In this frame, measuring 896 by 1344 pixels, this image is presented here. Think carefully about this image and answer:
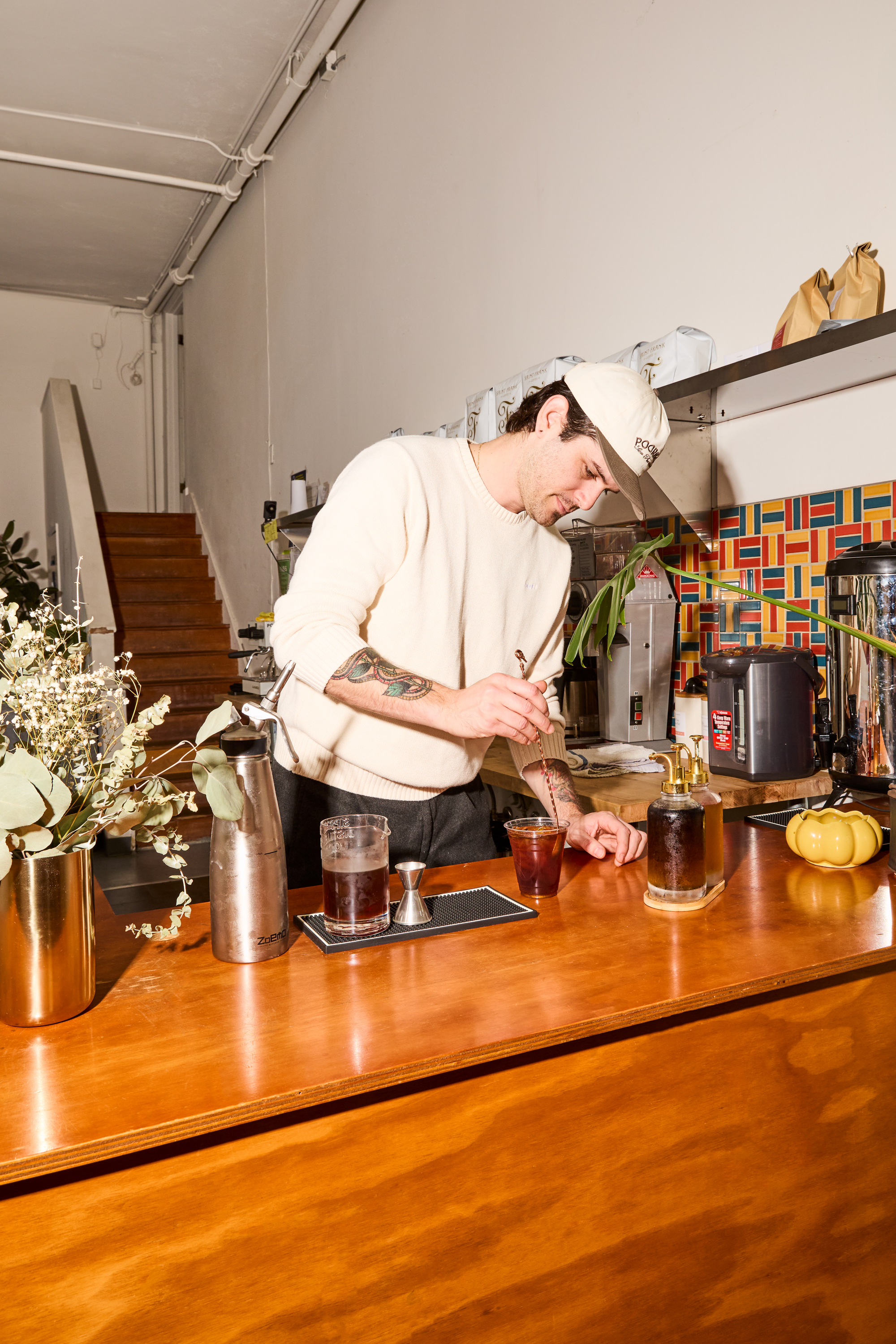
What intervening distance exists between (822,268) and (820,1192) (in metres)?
1.76

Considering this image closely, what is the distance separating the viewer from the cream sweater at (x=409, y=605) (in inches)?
63.0

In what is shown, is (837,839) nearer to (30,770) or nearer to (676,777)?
(676,777)

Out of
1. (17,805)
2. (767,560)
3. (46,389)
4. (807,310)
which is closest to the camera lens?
(17,805)

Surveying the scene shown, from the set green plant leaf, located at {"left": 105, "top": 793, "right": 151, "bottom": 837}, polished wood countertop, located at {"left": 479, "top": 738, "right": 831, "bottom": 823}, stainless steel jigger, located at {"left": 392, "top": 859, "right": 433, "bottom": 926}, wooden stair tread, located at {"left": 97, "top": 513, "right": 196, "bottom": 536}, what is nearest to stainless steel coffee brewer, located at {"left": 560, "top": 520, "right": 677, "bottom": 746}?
polished wood countertop, located at {"left": 479, "top": 738, "right": 831, "bottom": 823}

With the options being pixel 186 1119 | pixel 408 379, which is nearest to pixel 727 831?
pixel 186 1119

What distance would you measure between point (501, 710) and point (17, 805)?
67 centimetres

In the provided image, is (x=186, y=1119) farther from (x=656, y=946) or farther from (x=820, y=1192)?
(x=820, y=1192)

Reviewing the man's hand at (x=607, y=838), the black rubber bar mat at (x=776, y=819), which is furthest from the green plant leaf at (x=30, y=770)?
the black rubber bar mat at (x=776, y=819)

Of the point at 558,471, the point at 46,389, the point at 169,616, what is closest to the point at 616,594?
the point at 558,471

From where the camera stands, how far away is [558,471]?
5.57 feet

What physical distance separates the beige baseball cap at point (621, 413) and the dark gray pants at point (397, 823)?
0.68 meters

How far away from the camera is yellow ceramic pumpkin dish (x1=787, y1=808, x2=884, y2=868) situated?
5.01 ft

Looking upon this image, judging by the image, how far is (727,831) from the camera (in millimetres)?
1796

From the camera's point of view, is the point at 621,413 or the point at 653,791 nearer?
the point at 621,413
